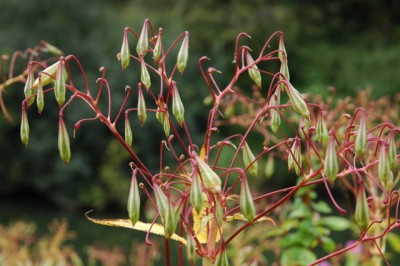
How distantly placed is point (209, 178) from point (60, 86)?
0.66 ft

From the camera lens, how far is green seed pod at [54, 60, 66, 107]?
0.77 metres

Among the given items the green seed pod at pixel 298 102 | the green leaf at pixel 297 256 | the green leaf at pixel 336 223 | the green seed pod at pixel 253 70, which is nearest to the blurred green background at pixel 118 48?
the green leaf at pixel 336 223

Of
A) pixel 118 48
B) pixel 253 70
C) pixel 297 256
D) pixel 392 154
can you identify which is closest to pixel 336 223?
pixel 297 256

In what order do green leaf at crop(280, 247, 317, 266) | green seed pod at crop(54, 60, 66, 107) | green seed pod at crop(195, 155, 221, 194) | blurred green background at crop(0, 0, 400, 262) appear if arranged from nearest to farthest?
green seed pod at crop(195, 155, 221, 194)
green seed pod at crop(54, 60, 66, 107)
green leaf at crop(280, 247, 317, 266)
blurred green background at crop(0, 0, 400, 262)

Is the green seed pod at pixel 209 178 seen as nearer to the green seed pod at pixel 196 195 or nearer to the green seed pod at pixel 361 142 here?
the green seed pod at pixel 196 195

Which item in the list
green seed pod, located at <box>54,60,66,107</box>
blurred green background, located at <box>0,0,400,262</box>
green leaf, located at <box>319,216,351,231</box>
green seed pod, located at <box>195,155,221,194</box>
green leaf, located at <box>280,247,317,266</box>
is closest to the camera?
green seed pod, located at <box>195,155,221,194</box>

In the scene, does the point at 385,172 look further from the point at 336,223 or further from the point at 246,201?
the point at 336,223

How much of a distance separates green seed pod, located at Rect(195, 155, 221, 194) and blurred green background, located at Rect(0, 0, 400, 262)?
8736 mm

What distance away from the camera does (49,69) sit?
2.66ft

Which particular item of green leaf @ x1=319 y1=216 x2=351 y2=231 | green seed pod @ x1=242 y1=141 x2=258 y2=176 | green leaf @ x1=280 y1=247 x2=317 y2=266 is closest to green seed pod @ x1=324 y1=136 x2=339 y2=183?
green seed pod @ x1=242 y1=141 x2=258 y2=176

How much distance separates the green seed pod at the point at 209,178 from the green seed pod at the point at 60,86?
179mm

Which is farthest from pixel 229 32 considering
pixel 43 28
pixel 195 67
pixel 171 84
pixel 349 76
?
pixel 171 84

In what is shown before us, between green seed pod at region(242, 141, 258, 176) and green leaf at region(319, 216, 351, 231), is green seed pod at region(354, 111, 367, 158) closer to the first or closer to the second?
green seed pod at region(242, 141, 258, 176)

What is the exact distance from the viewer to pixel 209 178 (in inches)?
26.3
